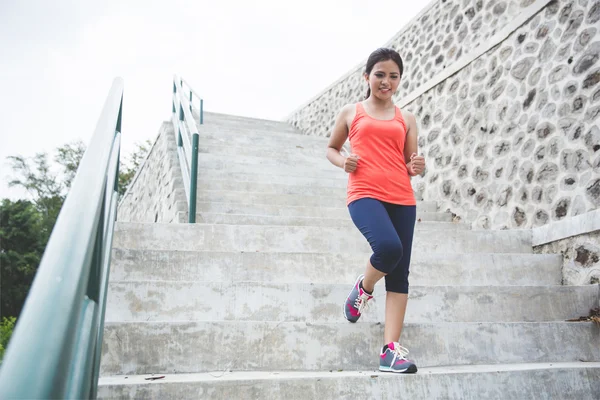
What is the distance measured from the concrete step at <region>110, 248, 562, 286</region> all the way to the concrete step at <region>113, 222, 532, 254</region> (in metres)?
0.33

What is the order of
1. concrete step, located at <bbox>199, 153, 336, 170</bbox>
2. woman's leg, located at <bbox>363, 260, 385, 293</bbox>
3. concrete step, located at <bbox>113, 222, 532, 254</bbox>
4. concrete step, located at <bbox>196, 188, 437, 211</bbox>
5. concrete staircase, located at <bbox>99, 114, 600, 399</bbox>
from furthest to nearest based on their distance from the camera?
concrete step, located at <bbox>199, 153, 336, 170</bbox>, concrete step, located at <bbox>196, 188, 437, 211</bbox>, concrete step, located at <bbox>113, 222, 532, 254</bbox>, woman's leg, located at <bbox>363, 260, 385, 293</bbox>, concrete staircase, located at <bbox>99, 114, 600, 399</bbox>

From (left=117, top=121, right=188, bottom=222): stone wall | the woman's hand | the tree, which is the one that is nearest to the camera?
the woman's hand

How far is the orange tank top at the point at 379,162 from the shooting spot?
6.82 ft

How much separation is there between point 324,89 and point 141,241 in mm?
6906

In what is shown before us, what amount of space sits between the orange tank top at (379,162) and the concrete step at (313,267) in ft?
2.67

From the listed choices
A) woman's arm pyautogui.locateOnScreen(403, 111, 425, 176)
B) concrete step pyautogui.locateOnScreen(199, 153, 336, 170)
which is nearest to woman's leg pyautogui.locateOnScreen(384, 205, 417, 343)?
woman's arm pyautogui.locateOnScreen(403, 111, 425, 176)

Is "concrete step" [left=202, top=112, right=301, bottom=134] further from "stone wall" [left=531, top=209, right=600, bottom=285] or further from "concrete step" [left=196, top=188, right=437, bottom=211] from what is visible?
"stone wall" [left=531, top=209, right=600, bottom=285]

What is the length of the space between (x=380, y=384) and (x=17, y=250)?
54.9 ft

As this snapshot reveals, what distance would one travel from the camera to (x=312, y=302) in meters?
2.37

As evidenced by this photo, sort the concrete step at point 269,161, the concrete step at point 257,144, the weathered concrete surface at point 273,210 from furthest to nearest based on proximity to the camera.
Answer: the concrete step at point 257,144 → the concrete step at point 269,161 → the weathered concrete surface at point 273,210

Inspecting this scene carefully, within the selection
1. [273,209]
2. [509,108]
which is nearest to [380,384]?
[273,209]

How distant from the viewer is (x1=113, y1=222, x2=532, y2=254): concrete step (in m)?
3.14

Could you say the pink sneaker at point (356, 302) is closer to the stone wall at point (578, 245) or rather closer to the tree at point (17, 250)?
the stone wall at point (578, 245)

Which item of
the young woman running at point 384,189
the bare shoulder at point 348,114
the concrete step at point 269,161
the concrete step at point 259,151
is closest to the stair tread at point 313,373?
the young woman running at point 384,189
